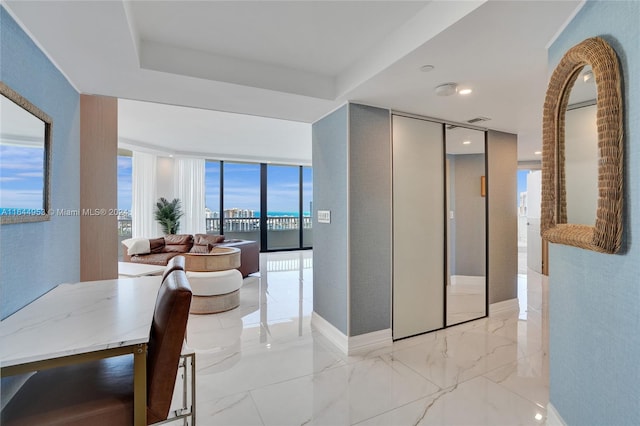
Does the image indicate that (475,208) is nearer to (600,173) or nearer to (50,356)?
(600,173)

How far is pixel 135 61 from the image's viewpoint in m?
1.95

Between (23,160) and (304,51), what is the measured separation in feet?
5.95

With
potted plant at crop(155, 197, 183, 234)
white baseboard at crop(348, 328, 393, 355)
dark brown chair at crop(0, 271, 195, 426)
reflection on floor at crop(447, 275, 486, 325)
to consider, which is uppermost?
potted plant at crop(155, 197, 183, 234)

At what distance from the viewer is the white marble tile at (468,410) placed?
6.07 ft

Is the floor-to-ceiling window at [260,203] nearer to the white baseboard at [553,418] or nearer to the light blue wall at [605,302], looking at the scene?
the white baseboard at [553,418]

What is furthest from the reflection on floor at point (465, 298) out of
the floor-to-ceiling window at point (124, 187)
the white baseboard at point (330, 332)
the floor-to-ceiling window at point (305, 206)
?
the floor-to-ceiling window at point (124, 187)

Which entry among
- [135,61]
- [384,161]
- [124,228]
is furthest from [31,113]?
[124,228]

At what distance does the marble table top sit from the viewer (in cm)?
109

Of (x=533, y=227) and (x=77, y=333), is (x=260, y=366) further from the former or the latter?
(x=533, y=227)

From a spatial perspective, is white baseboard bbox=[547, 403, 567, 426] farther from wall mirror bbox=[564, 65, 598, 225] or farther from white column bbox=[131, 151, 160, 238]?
white column bbox=[131, 151, 160, 238]

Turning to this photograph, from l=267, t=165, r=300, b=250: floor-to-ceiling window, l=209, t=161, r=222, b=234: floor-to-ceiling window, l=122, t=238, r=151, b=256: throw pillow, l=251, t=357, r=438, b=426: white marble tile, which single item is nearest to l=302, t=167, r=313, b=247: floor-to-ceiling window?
l=267, t=165, r=300, b=250: floor-to-ceiling window

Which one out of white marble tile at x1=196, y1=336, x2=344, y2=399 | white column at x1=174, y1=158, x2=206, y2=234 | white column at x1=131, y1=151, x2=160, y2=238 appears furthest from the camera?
white column at x1=174, y1=158, x2=206, y2=234

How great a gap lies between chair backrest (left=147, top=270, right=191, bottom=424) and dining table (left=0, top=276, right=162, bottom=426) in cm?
3

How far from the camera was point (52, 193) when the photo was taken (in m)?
1.86
